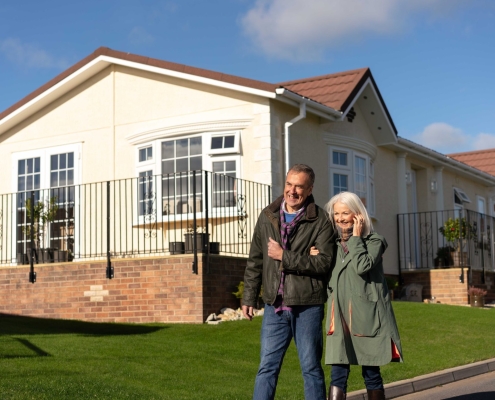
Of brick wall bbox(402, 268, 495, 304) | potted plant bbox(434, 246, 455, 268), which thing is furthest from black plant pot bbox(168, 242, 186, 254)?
potted plant bbox(434, 246, 455, 268)

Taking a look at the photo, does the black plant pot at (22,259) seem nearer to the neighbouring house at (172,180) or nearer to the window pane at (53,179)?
the neighbouring house at (172,180)

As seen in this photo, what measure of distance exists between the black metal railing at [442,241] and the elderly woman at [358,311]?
13453 mm

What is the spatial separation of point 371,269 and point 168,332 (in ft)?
22.9

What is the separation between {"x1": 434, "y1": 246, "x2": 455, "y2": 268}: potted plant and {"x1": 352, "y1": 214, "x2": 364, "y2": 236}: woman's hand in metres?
14.4

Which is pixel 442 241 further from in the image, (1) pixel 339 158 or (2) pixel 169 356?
(2) pixel 169 356

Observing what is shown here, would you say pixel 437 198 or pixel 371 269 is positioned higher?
pixel 437 198

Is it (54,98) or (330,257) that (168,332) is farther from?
(54,98)

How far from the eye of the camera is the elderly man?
5.40m

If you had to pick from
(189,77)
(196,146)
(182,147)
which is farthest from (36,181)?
(189,77)

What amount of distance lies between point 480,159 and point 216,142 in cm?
1824

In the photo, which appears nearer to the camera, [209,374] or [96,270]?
[209,374]

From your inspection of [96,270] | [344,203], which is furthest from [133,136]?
[344,203]

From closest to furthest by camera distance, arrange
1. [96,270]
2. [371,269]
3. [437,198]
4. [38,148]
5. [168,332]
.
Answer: [371,269], [168,332], [96,270], [38,148], [437,198]

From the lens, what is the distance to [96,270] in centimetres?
1404
